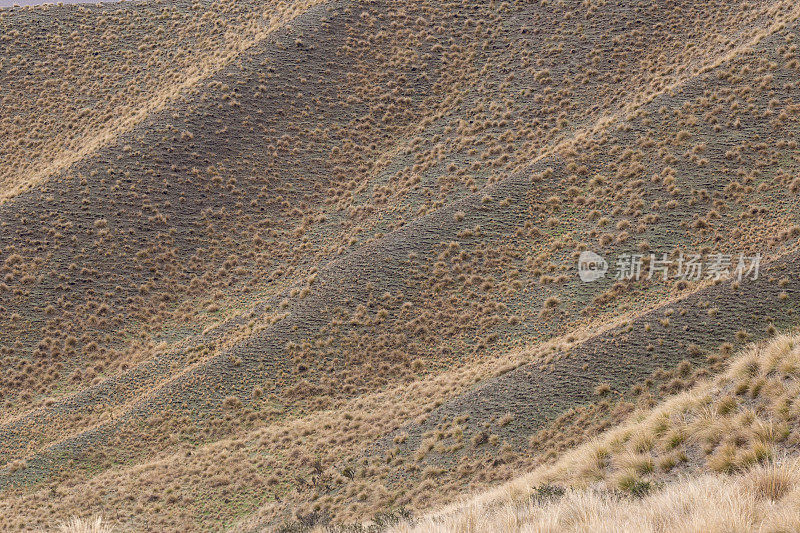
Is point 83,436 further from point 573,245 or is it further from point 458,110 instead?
point 458,110

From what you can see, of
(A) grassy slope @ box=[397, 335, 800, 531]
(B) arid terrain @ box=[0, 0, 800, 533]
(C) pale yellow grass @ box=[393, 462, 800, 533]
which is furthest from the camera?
(B) arid terrain @ box=[0, 0, 800, 533]

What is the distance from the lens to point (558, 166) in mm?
36312

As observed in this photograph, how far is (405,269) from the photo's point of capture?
33406 millimetres

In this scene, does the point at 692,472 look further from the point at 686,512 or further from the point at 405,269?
the point at 405,269

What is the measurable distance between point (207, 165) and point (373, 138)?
40.2 ft

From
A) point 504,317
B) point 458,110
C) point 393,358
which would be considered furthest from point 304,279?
point 458,110

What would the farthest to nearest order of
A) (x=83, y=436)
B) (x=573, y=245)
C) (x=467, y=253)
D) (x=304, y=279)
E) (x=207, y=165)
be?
(x=207, y=165)
(x=304, y=279)
(x=467, y=253)
(x=573, y=245)
(x=83, y=436)

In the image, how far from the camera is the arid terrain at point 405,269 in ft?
63.2

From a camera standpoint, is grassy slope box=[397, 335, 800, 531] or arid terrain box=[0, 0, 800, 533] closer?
grassy slope box=[397, 335, 800, 531]

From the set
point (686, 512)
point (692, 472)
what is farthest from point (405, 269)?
point (686, 512)

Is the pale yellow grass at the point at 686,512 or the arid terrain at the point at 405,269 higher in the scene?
the arid terrain at the point at 405,269

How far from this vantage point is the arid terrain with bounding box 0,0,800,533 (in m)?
19.3

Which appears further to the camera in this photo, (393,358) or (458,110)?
(458,110)

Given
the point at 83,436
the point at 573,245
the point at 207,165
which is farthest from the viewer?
the point at 207,165
